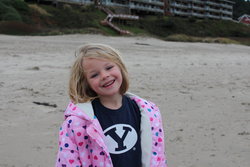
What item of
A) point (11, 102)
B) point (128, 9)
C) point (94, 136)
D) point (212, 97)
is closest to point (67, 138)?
point (94, 136)

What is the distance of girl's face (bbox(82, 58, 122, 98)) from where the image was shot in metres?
1.57

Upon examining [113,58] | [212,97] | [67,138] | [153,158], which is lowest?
[212,97]

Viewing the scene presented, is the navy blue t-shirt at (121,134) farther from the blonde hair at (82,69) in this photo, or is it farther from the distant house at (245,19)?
the distant house at (245,19)

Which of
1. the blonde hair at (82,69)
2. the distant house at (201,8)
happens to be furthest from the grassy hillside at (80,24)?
the blonde hair at (82,69)

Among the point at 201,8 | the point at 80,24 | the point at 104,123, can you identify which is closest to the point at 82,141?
the point at 104,123

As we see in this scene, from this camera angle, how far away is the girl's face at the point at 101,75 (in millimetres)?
1572

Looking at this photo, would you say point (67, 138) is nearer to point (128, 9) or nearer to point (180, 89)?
point (180, 89)

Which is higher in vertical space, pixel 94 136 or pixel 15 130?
pixel 94 136

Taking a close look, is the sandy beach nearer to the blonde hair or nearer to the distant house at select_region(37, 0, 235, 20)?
the blonde hair

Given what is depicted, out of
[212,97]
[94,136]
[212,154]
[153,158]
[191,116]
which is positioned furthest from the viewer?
[212,97]

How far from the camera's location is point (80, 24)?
24.9 m

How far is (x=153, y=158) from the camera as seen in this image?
1.60 meters

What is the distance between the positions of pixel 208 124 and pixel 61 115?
7.13 ft

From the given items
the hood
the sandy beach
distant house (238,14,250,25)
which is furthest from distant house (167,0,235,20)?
the hood
